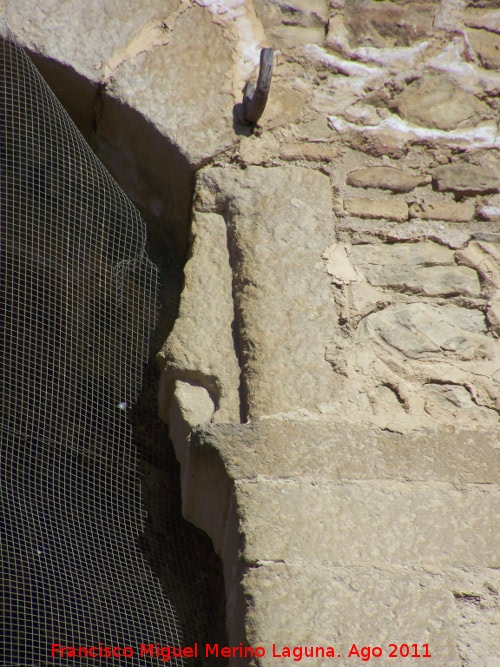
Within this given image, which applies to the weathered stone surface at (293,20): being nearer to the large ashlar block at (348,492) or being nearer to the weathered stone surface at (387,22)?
the weathered stone surface at (387,22)

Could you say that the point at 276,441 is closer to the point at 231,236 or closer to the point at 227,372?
the point at 227,372

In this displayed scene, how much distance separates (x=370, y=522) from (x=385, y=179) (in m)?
0.86

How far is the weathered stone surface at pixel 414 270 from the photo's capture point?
1.80 metres

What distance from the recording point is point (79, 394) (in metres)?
2.11

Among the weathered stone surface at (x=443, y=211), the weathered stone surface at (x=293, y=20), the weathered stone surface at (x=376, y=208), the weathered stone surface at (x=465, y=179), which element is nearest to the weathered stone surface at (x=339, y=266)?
the weathered stone surface at (x=376, y=208)

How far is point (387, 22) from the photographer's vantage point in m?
2.11

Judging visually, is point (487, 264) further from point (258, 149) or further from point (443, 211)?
point (258, 149)

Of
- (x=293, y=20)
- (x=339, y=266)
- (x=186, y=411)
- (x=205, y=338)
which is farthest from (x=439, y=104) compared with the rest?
(x=186, y=411)

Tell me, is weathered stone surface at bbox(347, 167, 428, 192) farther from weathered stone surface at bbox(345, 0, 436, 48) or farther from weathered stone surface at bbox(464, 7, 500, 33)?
weathered stone surface at bbox(464, 7, 500, 33)

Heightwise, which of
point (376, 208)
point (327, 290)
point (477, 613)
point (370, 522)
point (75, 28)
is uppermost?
point (75, 28)

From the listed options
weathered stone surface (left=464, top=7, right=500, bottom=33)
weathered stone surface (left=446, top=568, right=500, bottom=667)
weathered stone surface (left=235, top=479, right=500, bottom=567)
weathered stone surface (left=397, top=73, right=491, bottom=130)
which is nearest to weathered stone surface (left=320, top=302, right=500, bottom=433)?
weathered stone surface (left=235, top=479, right=500, bottom=567)

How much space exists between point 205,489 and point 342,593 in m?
0.34

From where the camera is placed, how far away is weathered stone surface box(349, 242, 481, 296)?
70.9 inches

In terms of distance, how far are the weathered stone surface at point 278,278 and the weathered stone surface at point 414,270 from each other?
11 centimetres
